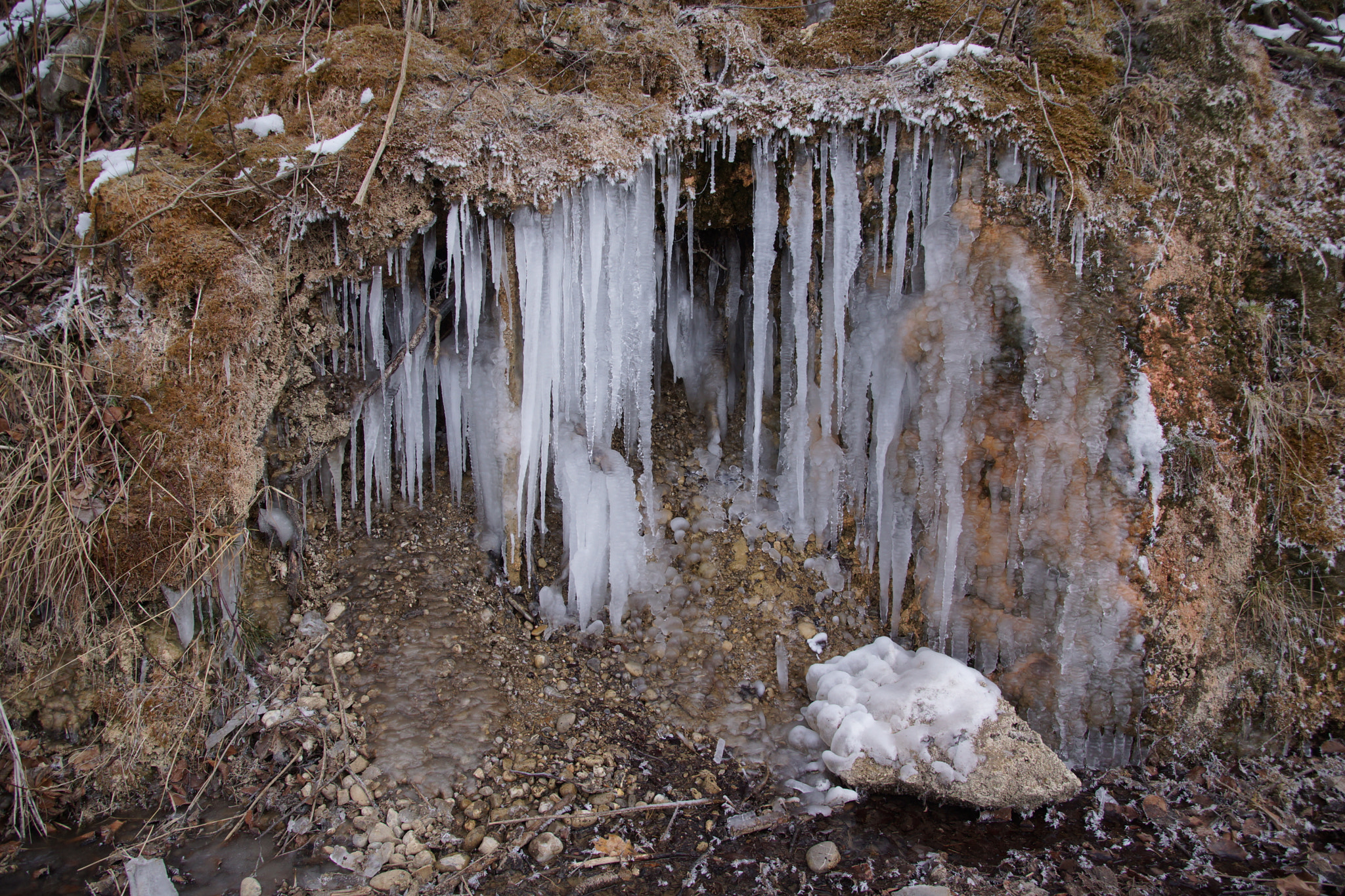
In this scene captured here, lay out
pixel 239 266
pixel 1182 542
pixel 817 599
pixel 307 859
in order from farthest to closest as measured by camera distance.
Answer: pixel 817 599, pixel 1182 542, pixel 239 266, pixel 307 859

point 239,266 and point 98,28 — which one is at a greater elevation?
point 98,28

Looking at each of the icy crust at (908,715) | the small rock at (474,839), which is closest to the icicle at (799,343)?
the icy crust at (908,715)

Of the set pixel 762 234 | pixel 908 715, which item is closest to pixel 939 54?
pixel 762 234

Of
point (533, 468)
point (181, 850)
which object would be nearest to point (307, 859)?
point (181, 850)

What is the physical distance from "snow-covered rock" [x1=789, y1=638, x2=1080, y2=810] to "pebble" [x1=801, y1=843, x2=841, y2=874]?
39 centimetres

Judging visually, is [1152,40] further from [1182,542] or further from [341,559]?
[341,559]

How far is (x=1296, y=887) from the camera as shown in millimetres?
2680

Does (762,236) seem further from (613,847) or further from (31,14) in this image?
(31,14)

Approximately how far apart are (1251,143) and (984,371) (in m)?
1.82

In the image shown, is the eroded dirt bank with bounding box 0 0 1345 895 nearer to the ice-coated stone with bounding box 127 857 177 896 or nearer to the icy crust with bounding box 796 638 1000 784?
the ice-coated stone with bounding box 127 857 177 896

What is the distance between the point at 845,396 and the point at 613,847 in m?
2.73

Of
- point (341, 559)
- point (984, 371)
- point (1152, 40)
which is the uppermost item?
point (1152, 40)

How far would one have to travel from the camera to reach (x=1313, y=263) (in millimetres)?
3518

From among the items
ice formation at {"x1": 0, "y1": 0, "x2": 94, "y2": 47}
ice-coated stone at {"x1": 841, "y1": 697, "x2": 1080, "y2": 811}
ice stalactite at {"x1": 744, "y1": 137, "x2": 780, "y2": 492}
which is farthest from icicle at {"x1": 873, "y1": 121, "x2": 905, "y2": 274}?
ice formation at {"x1": 0, "y1": 0, "x2": 94, "y2": 47}
